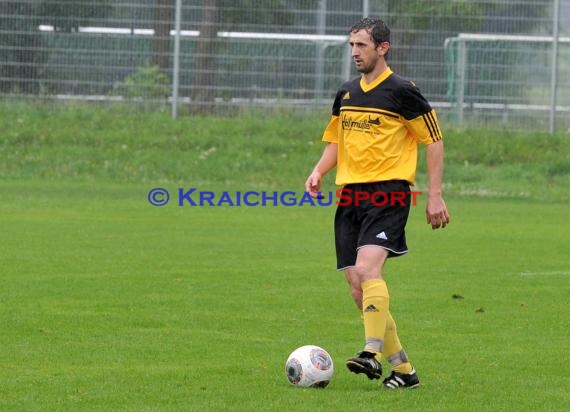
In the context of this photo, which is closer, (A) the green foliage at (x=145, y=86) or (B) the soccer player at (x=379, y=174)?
(B) the soccer player at (x=379, y=174)

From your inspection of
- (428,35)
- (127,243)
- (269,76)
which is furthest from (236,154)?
(127,243)

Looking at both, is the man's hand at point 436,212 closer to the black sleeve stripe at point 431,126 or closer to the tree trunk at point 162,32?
the black sleeve stripe at point 431,126

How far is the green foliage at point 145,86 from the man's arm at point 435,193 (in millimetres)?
19298

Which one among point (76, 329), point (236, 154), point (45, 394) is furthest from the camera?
point (236, 154)

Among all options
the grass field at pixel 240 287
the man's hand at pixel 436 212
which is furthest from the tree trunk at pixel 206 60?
the man's hand at pixel 436 212

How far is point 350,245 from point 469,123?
1907 centimetres

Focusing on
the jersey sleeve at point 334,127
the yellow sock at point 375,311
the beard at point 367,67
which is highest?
the beard at point 367,67

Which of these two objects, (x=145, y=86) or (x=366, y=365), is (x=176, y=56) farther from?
(x=366, y=365)

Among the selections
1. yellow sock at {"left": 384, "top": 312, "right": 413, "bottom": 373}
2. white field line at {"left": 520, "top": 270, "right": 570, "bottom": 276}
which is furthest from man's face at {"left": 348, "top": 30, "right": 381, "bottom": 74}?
white field line at {"left": 520, "top": 270, "right": 570, "bottom": 276}

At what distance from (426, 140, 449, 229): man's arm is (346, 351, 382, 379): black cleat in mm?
849

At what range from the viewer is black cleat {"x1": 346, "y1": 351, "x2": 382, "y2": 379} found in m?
7.47

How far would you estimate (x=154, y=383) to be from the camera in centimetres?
773

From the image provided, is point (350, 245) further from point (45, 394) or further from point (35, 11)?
point (35, 11)

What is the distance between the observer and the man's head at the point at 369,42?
7883mm
